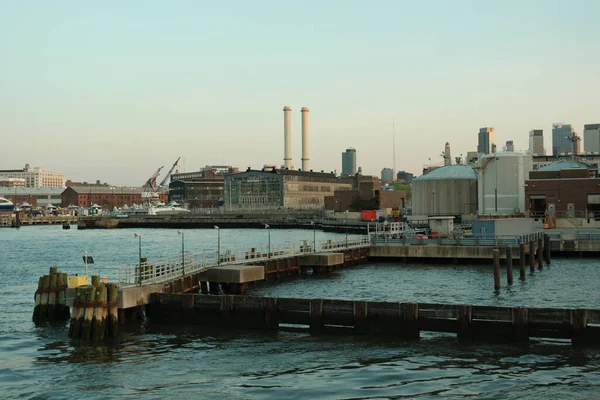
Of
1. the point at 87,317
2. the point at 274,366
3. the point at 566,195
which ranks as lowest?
the point at 274,366

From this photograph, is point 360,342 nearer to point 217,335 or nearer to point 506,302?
point 217,335

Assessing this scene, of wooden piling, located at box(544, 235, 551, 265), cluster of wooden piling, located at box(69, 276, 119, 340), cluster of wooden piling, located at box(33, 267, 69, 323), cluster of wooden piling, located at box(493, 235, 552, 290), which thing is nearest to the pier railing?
wooden piling, located at box(544, 235, 551, 265)

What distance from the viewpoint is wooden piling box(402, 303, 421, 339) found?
35.6 metres

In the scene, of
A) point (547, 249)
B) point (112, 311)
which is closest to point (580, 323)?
point (112, 311)

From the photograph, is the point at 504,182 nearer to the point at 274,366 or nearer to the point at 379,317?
the point at 379,317

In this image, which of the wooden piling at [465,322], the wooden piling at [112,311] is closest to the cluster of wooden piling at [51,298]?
the wooden piling at [112,311]

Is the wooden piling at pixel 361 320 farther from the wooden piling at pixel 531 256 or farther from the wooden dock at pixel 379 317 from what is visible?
the wooden piling at pixel 531 256

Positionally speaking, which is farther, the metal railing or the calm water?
the metal railing

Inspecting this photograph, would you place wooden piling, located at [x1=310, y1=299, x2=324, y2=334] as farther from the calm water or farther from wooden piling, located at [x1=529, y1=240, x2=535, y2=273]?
wooden piling, located at [x1=529, y1=240, x2=535, y2=273]

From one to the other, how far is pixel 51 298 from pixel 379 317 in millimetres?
19566

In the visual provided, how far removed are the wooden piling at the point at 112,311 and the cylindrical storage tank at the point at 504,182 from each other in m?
90.0

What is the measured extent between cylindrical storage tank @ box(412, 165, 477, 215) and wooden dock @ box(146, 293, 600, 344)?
335 ft

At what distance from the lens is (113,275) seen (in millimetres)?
67688

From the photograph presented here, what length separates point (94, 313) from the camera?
36594 mm
